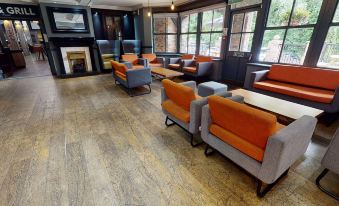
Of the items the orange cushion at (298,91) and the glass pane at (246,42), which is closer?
the orange cushion at (298,91)

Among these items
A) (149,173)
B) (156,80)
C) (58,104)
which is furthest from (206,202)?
(156,80)

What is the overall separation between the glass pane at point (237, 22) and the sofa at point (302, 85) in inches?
65.3

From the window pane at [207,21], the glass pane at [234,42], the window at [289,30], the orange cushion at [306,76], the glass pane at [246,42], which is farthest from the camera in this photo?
the window pane at [207,21]

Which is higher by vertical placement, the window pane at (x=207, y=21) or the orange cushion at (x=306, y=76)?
the window pane at (x=207, y=21)

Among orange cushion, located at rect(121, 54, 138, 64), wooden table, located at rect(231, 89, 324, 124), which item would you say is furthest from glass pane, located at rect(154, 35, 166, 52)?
wooden table, located at rect(231, 89, 324, 124)

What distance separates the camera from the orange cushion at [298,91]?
258cm

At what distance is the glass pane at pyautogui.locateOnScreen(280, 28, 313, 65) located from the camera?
3.36 metres

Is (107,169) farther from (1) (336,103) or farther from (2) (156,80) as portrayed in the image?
(2) (156,80)

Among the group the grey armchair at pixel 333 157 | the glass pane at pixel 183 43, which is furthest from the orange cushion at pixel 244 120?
the glass pane at pixel 183 43

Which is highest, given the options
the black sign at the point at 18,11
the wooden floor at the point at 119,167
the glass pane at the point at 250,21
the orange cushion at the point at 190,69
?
the black sign at the point at 18,11

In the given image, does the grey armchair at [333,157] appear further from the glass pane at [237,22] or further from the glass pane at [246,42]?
the glass pane at [237,22]

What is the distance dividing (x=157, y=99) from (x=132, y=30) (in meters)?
4.88

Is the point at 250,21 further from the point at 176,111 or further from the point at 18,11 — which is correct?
the point at 18,11

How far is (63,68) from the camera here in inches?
234
